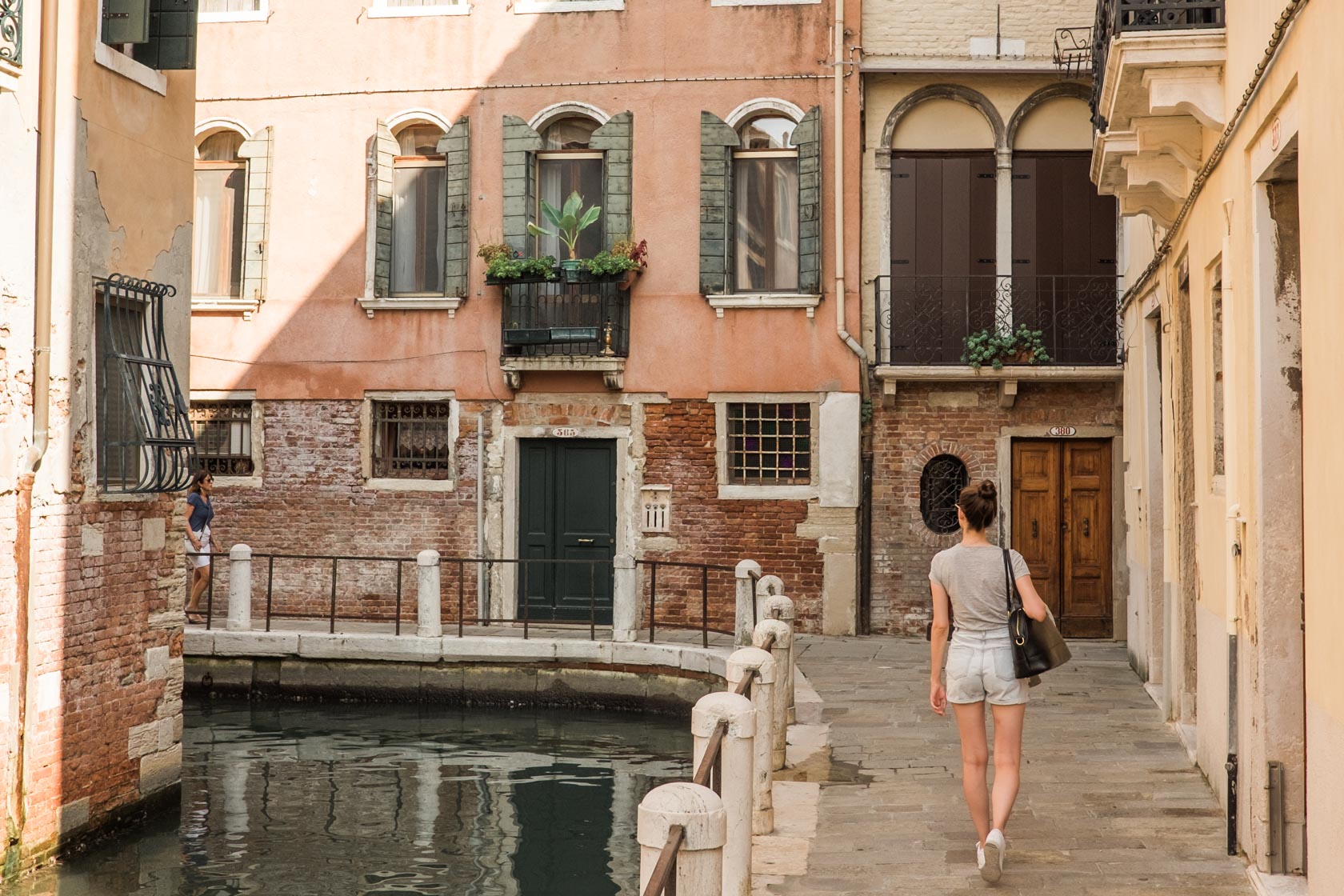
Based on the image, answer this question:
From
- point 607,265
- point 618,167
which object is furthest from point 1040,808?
point 618,167

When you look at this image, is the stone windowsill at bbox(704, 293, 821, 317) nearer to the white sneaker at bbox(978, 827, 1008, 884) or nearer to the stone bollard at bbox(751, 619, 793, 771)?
the stone bollard at bbox(751, 619, 793, 771)

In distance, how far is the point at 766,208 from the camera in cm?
1659

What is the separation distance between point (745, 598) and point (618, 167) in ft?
19.1

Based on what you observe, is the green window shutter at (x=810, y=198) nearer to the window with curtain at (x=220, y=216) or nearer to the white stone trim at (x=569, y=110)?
the white stone trim at (x=569, y=110)

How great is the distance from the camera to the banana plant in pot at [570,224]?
53.3ft

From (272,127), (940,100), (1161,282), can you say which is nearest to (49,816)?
(1161,282)

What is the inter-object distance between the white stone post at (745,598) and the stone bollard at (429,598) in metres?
3.12

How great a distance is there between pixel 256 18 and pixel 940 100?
8002 millimetres

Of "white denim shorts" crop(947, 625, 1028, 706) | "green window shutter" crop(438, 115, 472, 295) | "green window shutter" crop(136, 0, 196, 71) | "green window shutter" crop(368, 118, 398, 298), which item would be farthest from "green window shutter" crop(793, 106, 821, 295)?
"white denim shorts" crop(947, 625, 1028, 706)

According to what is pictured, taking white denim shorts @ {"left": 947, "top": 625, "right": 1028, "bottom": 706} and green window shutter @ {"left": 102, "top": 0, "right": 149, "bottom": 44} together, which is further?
green window shutter @ {"left": 102, "top": 0, "right": 149, "bottom": 44}

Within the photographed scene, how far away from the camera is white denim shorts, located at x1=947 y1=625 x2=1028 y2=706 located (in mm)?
6125

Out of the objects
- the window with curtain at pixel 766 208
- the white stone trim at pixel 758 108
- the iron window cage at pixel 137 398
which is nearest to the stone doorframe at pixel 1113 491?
the window with curtain at pixel 766 208

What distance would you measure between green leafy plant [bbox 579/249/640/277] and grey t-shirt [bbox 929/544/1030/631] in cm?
1030

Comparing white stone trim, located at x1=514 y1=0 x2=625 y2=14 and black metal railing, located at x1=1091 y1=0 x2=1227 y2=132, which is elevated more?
white stone trim, located at x1=514 y1=0 x2=625 y2=14
